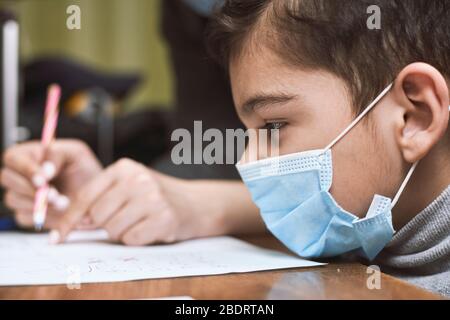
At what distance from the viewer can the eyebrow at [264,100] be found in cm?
67

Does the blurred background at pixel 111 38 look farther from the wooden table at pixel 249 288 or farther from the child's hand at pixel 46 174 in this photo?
the wooden table at pixel 249 288

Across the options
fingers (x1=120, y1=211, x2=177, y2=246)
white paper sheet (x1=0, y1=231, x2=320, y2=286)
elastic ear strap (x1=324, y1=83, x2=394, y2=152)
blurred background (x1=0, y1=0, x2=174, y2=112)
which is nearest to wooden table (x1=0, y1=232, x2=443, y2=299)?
white paper sheet (x1=0, y1=231, x2=320, y2=286)

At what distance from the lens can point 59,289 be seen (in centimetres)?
57

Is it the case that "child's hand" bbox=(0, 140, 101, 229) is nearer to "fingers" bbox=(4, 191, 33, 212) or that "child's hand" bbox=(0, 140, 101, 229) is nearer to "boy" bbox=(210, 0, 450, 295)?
"fingers" bbox=(4, 191, 33, 212)

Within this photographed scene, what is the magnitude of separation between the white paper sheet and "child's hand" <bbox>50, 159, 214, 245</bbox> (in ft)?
0.07

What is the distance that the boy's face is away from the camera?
0.66 metres

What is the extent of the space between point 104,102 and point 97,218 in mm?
1028

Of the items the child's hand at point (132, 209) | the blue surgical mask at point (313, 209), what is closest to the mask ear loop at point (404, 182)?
the blue surgical mask at point (313, 209)

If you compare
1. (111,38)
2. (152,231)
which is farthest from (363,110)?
(111,38)

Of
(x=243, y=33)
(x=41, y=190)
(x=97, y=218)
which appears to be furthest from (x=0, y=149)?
(x=243, y=33)

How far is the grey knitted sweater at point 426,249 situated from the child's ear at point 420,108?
0.20ft
